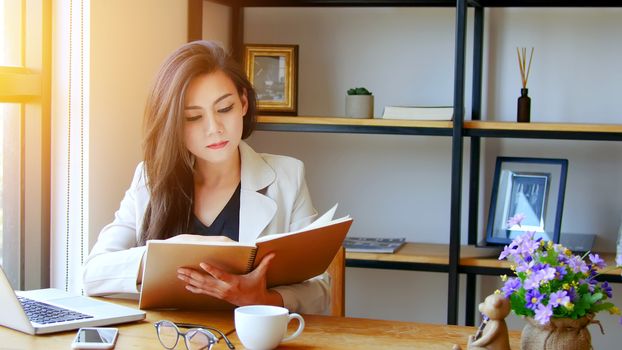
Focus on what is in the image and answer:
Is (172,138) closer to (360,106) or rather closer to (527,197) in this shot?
(360,106)

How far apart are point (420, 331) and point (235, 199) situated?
72 cm

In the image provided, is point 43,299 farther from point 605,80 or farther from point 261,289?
point 605,80

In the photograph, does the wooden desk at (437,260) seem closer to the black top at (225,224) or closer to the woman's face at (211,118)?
the black top at (225,224)

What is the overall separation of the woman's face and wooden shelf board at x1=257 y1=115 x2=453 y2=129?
2.41ft

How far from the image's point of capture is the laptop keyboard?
1.73 m

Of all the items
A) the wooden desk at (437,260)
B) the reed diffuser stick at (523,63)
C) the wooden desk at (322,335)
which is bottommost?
the wooden desk at (437,260)

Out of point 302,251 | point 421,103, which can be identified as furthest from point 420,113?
point 302,251

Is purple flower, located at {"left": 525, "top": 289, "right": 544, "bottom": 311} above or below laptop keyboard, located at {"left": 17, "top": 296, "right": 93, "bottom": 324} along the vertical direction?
above

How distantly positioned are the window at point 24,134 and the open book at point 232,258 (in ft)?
2.37

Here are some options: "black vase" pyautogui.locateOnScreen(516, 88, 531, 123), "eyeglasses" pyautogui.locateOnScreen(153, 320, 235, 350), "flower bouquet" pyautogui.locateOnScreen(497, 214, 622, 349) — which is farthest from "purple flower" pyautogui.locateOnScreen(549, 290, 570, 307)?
"black vase" pyautogui.locateOnScreen(516, 88, 531, 123)

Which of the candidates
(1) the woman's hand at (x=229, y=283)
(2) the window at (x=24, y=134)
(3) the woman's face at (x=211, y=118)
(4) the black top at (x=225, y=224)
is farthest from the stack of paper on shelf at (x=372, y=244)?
(1) the woman's hand at (x=229, y=283)

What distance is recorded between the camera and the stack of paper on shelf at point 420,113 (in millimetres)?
2896

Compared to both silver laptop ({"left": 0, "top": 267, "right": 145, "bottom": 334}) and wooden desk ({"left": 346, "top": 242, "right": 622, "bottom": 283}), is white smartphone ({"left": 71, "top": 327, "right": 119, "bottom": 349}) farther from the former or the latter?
wooden desk ({"left": 346, "top": 242, "right": 622, "bottom": 283})

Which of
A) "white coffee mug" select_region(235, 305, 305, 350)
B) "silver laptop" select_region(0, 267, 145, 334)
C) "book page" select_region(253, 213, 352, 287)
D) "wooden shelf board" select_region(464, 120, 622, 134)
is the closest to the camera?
"white coffee mug" select_region(235, 305, 305, 350)
